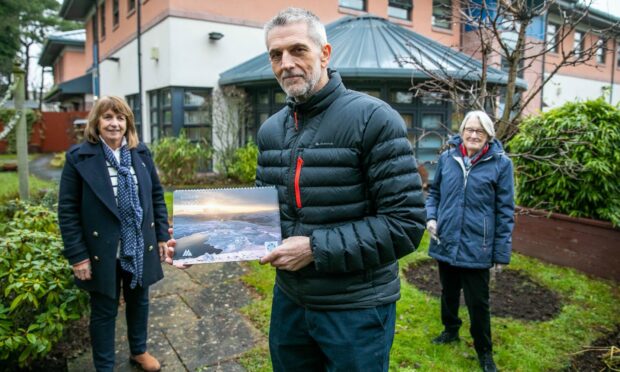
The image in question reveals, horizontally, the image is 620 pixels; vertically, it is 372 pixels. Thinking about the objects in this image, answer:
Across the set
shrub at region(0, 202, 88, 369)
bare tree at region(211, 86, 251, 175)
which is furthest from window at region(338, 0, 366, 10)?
shrub at region(0, 202, 88, 369)

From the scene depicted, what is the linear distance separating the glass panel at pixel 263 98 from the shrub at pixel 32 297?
31.0ft

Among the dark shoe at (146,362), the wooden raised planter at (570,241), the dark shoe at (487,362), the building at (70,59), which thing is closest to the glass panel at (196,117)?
the wooden raised planter at (570,241)

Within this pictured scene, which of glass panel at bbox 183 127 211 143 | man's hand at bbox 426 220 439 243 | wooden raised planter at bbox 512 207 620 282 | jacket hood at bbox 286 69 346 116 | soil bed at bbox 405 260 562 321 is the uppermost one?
glass panel at bbox 183 127 211 143

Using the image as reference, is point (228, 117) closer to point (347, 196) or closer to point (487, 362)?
point (487, 362)

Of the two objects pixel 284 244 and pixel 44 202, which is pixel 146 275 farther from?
pixel 44 202

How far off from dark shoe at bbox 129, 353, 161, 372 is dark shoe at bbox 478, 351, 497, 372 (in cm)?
245

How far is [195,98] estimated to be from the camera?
507 inches

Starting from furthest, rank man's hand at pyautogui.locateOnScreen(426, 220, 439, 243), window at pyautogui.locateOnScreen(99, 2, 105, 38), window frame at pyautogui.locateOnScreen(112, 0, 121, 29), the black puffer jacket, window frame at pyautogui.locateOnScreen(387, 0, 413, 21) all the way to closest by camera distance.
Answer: window at pyautogui.locateOnScreen(99, 2, 105, 38) < window frame at pyautogui.locateOnScreen(112, 0, 121, 29) < window frame at pyautogui.locateOnScreen(387, 0, 413, 21) < man's hand at pyautogui.locateOnScreen(426, 220, 439, 243) < the black puffer jacket

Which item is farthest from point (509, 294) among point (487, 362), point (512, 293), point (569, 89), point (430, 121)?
point (569, 89)

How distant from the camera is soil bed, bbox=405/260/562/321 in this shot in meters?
4.62

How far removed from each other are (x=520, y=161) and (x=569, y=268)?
5.13 feet

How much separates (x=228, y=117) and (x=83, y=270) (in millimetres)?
10057

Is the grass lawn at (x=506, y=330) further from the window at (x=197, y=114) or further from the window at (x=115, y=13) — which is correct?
the window at (x=115, y=13)

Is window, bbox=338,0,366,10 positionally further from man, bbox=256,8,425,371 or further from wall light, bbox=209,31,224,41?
man, bbox=256,8,425,371
